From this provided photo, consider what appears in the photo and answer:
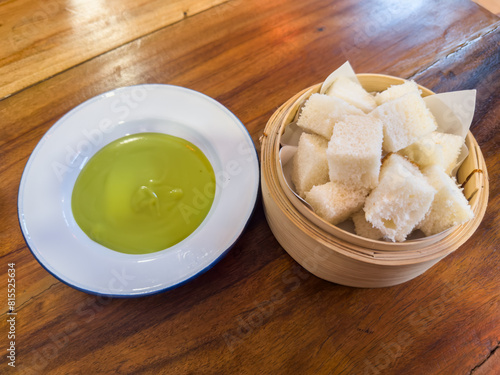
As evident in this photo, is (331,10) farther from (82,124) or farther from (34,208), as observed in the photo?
(34,208)

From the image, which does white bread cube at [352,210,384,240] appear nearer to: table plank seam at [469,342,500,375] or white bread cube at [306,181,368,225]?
white bread cube at [306,181,368,225]

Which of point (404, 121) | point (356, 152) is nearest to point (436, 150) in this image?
point (404, 121)

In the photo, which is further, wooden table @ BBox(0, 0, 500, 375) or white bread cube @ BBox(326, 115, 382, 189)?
wooden table @ BBox(0, 0, 500, 375)

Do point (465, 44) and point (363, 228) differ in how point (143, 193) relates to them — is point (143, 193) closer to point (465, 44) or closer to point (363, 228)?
point (363, 228)

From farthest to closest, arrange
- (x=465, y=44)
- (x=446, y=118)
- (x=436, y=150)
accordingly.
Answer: (x=465, y=44) < (x=446, y=118) < (x=436, y=150)

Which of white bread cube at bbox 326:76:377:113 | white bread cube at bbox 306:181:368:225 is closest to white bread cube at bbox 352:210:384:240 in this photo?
white bread cube at bbox 306:181:368:225
